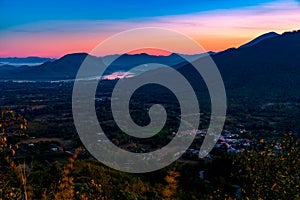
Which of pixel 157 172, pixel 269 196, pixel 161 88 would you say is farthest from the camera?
pixel 161 88

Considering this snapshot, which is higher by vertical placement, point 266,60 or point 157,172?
point 266,60

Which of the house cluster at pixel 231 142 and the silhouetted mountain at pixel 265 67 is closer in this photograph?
the house cluster at pixel 231 142

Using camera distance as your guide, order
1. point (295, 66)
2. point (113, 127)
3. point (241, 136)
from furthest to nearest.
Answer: point (295, 66), point (113, 127), point (241, 136)

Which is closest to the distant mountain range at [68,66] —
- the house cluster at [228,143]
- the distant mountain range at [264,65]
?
the distant mountain range at [264,65]

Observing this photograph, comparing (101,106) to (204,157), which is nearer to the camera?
(204,157)

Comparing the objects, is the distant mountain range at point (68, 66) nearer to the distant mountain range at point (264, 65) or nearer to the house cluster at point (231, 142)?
the distant mountain range at point (264, 65)

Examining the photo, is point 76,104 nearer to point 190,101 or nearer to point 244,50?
point 190,101

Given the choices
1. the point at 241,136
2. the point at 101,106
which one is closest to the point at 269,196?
the point at 241,136

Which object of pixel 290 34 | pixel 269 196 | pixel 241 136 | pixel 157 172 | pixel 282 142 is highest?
pixel 290 34

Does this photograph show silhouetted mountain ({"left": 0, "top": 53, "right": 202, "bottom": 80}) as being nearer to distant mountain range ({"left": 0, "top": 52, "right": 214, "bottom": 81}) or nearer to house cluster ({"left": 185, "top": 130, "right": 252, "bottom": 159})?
distant mountain range ({"left": 0, "top": 52, "right": 214, "bottom": 81})

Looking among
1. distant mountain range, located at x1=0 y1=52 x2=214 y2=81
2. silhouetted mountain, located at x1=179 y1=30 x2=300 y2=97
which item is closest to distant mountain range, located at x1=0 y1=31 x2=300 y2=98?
silhouetted mountain, located at x1=179 y1=30 x2=300 y2=97

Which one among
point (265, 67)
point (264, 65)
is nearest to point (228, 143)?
point (265, 67)
